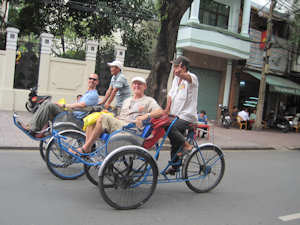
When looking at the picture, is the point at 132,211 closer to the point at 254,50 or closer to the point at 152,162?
the point at 152,162

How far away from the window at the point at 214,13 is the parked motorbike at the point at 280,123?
6378mm

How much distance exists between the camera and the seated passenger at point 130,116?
3.80 meters

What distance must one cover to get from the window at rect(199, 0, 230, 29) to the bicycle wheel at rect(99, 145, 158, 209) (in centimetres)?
1404

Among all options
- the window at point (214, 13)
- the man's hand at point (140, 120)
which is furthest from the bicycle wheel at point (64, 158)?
the window at point (214, 13)

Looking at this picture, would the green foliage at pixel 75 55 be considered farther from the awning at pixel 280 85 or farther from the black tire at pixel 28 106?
the awning at pixel 280 85

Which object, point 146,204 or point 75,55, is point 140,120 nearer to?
point 146,204

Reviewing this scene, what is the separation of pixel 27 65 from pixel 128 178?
966cm

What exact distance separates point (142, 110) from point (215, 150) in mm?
1377

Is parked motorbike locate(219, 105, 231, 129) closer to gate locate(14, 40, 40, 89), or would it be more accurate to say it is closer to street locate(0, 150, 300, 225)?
gate locate(14, 40, 40, 89)

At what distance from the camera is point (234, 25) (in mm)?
17500

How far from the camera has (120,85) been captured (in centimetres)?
535

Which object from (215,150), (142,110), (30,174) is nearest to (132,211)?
(142,110)

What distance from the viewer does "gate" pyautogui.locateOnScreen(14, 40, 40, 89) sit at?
38.1ft

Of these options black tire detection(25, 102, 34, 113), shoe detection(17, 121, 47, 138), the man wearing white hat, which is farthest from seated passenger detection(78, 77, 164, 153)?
black tire detection(25, 102, 34, 113)
